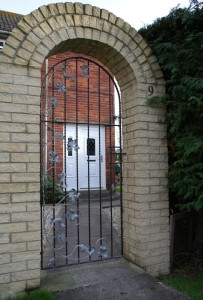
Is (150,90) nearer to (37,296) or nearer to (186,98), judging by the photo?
(186,98)

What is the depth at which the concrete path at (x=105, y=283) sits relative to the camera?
2590 mm

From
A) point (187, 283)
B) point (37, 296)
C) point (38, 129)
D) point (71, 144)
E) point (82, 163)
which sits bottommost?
point (187, 283)

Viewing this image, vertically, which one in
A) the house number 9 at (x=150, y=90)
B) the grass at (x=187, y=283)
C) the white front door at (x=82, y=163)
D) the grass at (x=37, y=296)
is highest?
the house number 9 at (x=150, y=90)

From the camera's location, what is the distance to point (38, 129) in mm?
2771

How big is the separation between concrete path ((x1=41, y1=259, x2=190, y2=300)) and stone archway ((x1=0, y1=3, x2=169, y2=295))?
0.74 feet

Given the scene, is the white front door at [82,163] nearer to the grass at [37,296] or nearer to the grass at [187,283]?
the grass at [187,283]

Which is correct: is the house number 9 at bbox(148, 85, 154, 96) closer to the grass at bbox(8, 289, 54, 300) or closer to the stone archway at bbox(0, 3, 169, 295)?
the stone archway at bbox(0, 3, 169, 295)

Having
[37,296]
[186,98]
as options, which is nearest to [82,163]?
[186,98]

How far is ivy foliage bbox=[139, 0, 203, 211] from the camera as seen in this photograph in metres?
2.86

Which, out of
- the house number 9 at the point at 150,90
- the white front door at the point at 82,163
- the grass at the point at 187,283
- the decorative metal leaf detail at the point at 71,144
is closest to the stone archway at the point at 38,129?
the house number 9 at the point at 150,90

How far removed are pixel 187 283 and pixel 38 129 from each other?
2230mm

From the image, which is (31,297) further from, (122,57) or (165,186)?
(122,57)

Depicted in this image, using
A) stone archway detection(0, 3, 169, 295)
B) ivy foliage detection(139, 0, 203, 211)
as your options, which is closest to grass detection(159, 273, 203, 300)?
stone archway detection(0, 3, 169, 295)

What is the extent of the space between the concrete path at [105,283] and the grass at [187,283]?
7.7 inches
